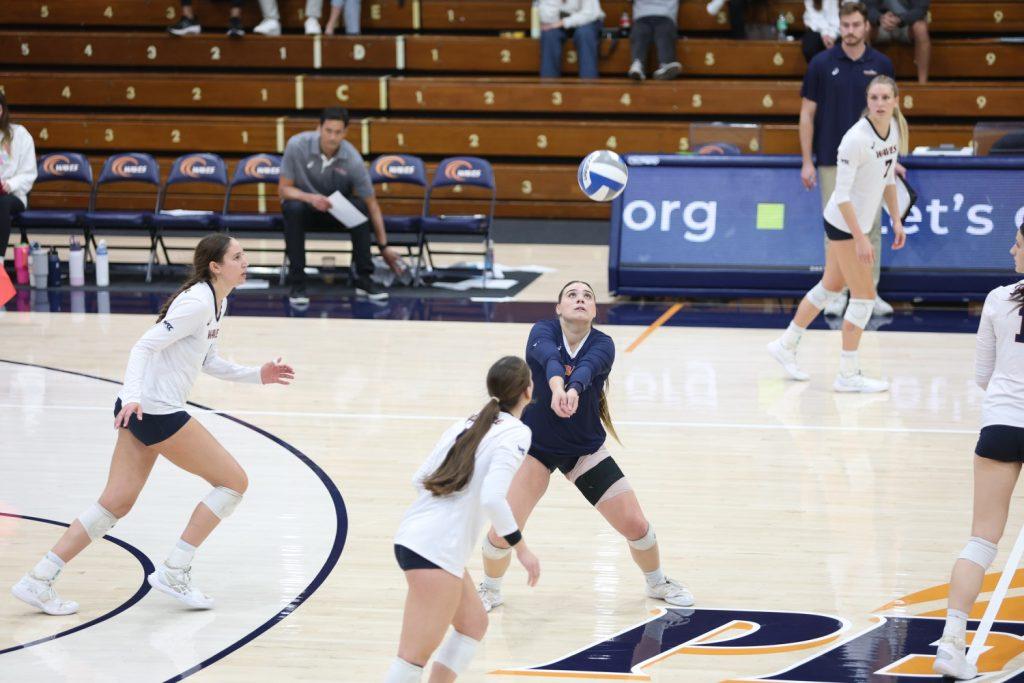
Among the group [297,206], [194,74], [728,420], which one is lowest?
[728,420]

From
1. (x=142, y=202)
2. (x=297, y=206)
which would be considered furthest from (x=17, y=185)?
(x=142, y=202)

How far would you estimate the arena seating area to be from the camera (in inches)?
634

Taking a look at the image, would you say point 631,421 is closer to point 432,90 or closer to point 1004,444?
point 1004,444

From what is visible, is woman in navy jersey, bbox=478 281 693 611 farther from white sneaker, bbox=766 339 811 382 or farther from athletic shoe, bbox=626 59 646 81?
athletic shoe, bbox=626 59 646 81

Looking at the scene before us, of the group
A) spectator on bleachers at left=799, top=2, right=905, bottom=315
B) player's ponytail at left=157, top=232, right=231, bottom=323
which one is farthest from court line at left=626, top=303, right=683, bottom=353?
player's ponytail at left=157, top=232, right=231, bottom=323

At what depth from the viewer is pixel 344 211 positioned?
1184cm

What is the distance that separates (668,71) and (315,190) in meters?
5.73

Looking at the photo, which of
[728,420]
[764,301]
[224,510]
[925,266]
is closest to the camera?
[224,510]

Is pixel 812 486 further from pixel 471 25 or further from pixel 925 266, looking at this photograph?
pixel 471 25

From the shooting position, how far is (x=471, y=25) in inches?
690

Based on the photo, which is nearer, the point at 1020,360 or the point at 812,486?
the point at 1020,360

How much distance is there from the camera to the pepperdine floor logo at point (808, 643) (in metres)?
4.59

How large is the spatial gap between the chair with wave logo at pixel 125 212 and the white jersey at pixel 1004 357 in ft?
31.4

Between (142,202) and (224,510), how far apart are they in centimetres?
1238
